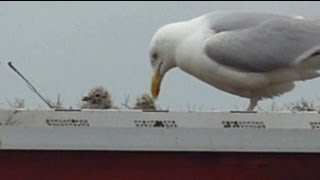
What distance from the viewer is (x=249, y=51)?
3525mm

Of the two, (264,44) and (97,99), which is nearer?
(97,99)

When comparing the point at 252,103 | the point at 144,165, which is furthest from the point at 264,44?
the point at 144,165

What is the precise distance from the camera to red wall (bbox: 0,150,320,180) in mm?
2273

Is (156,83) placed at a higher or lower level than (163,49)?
lower

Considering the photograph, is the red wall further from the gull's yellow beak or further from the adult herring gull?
the gull's yellow beak

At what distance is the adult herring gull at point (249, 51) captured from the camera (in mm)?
3465

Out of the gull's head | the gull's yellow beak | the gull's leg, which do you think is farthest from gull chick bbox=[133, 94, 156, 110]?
the gull's yellow beak

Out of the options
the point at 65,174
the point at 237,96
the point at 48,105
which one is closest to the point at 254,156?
the point at 65,174

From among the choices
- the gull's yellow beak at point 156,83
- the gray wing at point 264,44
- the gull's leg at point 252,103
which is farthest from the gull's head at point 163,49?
the gull's leg at point 252,103

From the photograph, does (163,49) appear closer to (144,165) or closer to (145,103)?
(145,103)

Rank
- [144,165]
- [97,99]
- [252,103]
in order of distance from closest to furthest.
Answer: [144,165] → [97,99] → [252,103]

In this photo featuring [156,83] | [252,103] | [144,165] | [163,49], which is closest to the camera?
[144,165]

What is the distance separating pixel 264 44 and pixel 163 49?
1.78 feet

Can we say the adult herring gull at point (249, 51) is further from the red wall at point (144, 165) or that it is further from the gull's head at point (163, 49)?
the red wall at point (144, 165)
